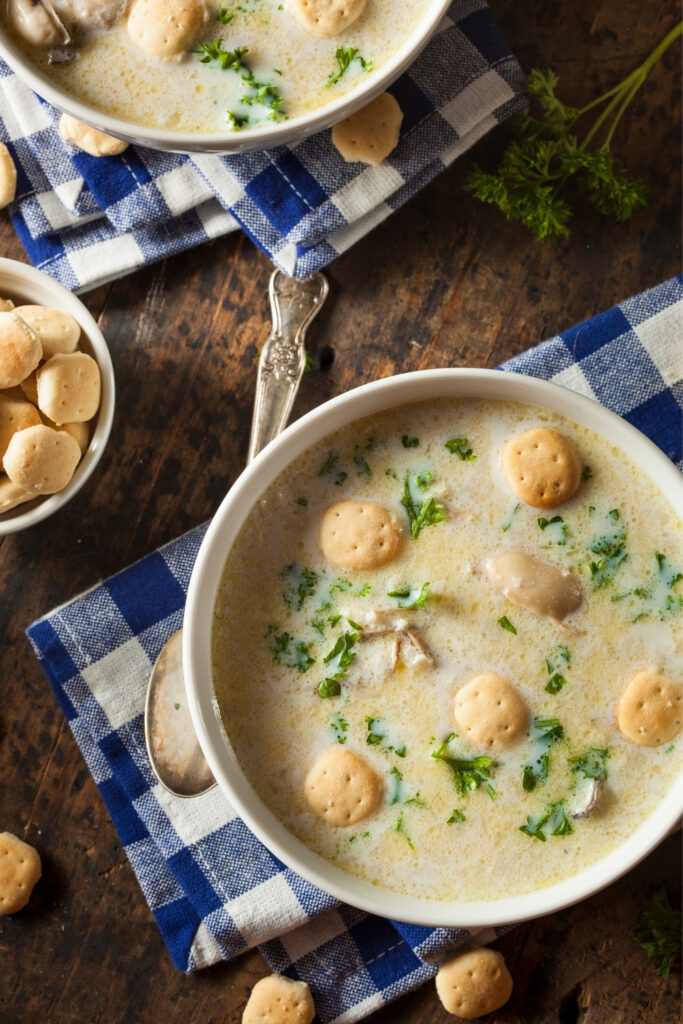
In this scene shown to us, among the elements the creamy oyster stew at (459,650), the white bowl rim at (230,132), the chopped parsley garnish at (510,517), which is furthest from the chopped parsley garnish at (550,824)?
the white bowl rim at (230,132)

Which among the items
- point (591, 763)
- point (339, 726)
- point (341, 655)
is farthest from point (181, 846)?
point (591, 763)

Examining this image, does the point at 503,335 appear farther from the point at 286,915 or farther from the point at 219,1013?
the point at 219,1013

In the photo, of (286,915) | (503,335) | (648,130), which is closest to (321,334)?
(503,335)

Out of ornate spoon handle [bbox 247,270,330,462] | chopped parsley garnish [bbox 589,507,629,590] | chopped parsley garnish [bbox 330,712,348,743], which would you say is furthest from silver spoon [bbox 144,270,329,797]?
chopped parsley garnish [bbox 589,507,629,590]

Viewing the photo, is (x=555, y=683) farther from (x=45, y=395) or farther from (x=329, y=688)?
(x=45, y=395)

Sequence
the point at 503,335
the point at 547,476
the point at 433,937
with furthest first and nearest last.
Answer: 1. the point at 503,335
2. the point at 433,937
3. the point at 547,476

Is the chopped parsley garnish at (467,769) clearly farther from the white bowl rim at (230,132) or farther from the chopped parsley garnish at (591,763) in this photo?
the white bowl rim at (230,132)
